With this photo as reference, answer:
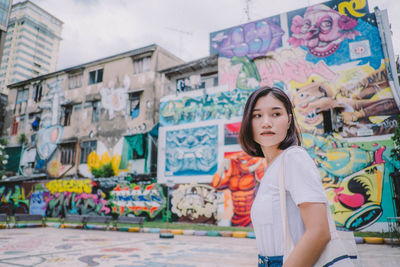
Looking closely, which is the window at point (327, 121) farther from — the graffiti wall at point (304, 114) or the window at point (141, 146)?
Answer: the window at point (141, 146)

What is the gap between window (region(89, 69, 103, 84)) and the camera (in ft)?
74.5

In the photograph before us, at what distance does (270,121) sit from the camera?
138cm

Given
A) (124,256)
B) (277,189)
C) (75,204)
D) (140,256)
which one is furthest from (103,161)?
(277,189)

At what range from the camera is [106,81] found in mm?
22141

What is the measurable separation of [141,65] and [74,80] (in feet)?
24.1

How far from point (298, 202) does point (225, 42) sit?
57.3 ft

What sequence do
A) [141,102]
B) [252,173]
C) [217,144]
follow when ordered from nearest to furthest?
[252,173]
[217,144]
[141,102]

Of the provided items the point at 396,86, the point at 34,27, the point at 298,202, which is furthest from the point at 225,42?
the point at 34,27

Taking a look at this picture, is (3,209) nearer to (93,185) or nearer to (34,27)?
(93,185)

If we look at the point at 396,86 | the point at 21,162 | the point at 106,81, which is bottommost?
the point at 21,162

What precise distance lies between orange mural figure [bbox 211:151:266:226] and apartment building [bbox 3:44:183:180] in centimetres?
538

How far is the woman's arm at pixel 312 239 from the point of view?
1.03 m

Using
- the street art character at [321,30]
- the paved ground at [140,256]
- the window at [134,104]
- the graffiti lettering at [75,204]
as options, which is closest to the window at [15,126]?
the graffiti lettering at [75,204]

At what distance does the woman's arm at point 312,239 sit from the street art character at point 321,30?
15.9 metres
